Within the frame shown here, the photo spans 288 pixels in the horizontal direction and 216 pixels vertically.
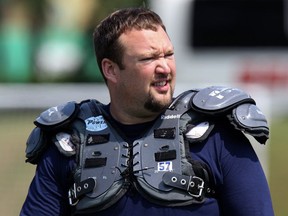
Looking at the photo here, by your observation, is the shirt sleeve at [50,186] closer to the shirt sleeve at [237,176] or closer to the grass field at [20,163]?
the shirt sleeve at [237,176]

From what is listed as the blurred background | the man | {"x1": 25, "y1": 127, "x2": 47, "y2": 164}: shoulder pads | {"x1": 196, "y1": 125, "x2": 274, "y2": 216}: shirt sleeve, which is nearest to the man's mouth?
the man

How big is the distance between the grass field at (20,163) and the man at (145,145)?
4542mm

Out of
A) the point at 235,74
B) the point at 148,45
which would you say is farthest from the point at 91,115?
the point at 235,74

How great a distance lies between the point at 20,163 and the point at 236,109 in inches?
280

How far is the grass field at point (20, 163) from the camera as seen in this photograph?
975cm

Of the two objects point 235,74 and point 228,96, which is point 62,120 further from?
point 235,74

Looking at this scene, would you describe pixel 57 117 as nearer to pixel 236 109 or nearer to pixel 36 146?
pixel 36 146

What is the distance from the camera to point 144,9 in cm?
473

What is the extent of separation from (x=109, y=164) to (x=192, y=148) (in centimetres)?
37

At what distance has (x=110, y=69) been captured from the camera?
4.77 metres

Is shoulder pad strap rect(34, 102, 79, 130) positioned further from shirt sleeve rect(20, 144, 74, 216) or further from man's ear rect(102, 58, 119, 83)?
man's ear rect(102, 58, 119, 83)

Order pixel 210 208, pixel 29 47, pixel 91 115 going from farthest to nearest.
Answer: pixel 29 47
pixel 91 115
pixel 210 208

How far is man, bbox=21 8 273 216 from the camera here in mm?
4480

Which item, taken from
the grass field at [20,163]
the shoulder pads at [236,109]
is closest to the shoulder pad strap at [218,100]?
the shoulder pads at [236,109]
